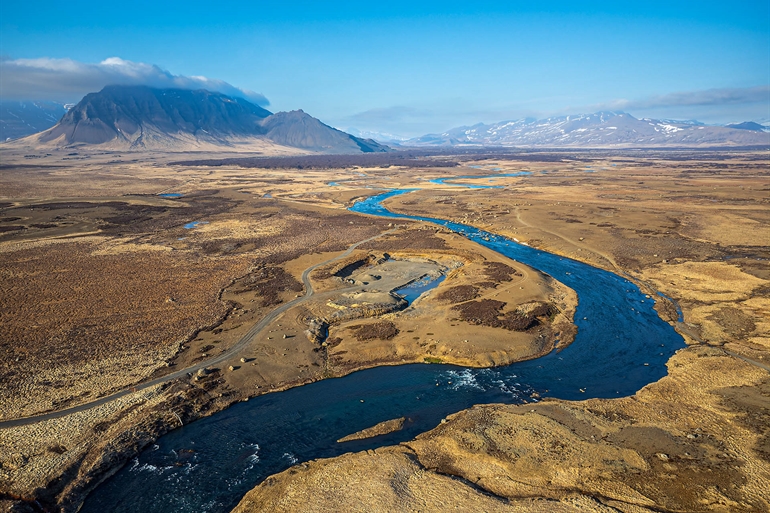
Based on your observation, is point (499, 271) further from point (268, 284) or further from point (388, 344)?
point (268, 284)

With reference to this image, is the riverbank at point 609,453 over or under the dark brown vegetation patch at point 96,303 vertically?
under

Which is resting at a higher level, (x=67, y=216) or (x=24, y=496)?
(x=67, y=216)

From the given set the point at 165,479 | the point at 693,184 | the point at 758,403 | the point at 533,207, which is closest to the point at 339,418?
the point at 165,479

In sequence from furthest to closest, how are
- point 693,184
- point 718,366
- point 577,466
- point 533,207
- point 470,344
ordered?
point 693,184
point 533,207
point 470,344
point 718,366
point 577,466

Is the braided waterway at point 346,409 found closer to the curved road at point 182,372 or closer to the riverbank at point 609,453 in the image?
the riverbank at point 609,453

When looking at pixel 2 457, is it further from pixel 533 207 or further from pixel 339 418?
pixel 533 207

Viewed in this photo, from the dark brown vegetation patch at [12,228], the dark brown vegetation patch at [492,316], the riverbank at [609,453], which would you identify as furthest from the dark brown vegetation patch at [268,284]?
the dark brown vegetation patch at [12,228]

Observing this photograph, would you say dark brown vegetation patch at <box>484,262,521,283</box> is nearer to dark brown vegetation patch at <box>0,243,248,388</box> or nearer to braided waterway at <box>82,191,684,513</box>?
braided waterway at <box>82,191,684,513</box>
